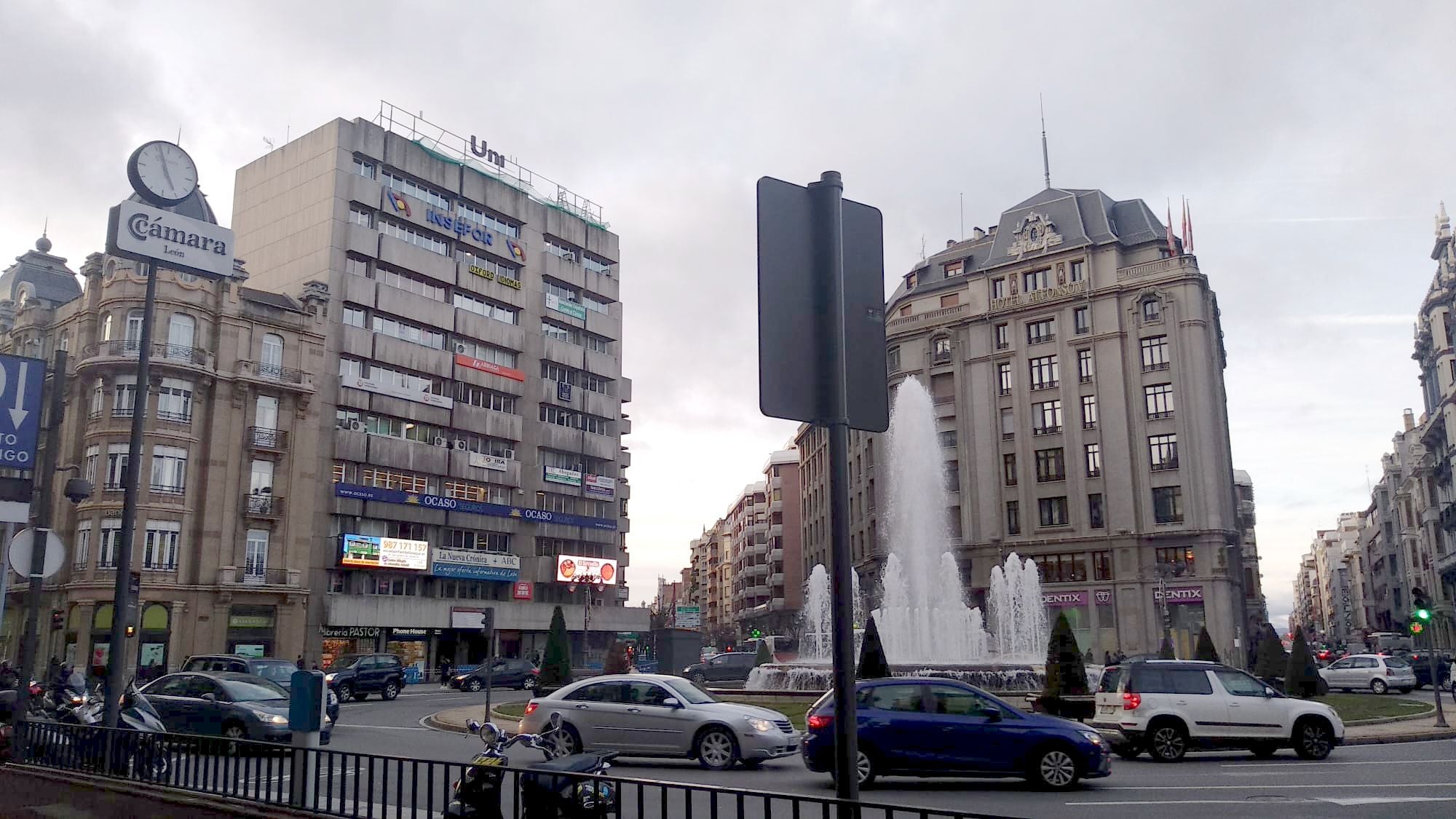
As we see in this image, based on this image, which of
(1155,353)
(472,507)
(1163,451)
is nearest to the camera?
(1163,451)

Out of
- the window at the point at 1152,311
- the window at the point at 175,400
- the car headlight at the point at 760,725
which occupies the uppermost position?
the window at the point at 1152,311

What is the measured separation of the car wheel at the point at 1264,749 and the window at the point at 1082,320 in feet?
160

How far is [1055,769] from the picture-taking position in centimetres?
1380

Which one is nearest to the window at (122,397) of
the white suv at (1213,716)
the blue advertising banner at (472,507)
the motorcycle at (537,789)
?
the blue advertising banner at (472,507)

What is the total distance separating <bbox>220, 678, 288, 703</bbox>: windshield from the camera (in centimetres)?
1922

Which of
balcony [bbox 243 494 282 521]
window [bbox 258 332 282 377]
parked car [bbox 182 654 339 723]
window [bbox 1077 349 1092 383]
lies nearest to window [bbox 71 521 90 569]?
balcony [bbox 243 494 282 521]

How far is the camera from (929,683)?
47.5 feet

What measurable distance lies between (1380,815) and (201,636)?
159ft

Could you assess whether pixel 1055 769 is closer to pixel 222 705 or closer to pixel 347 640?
pixel 222 705

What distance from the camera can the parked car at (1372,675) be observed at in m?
37.5

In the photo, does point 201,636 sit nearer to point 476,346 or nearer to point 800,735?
point 476,346

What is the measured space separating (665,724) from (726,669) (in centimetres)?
2612

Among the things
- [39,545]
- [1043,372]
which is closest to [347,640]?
[1043,372]

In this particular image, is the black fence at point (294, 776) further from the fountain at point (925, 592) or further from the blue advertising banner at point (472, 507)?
the blue advertising banner at point (472, 507)
